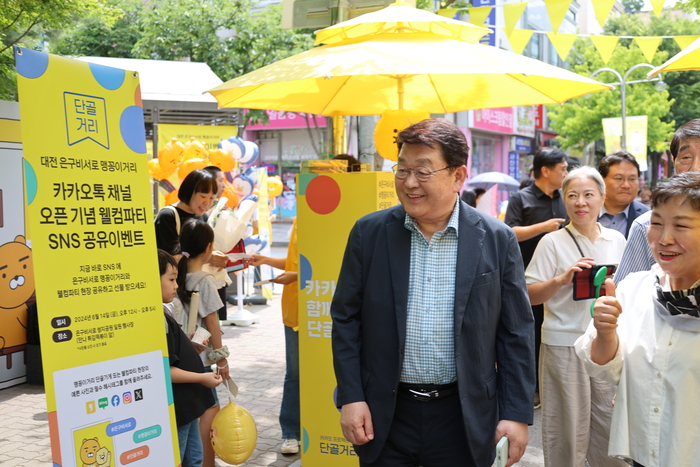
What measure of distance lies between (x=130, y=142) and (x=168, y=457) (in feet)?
5.32

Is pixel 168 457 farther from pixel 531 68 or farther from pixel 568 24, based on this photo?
pixel 568 24

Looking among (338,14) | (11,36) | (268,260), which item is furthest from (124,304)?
(11,36)

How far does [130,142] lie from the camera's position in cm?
325

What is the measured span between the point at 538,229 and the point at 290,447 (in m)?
2.51

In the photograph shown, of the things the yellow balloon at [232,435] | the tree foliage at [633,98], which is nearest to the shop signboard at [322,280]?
the yellow balloon at [232,435]

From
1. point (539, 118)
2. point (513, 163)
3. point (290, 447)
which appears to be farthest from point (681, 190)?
point (539, 118)

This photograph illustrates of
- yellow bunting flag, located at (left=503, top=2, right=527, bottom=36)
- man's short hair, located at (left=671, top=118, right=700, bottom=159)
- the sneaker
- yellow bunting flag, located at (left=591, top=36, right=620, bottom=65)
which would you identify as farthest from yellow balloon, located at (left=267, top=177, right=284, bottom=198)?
man's short hair, located at (left=671, top=118, right=700, bottom=159)

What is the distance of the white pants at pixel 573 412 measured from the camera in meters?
3.77

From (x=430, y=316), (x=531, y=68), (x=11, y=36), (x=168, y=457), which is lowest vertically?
(x=168, y=457)

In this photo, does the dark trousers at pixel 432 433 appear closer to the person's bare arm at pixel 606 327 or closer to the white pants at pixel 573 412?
the person's bare arm at pixel 606 327

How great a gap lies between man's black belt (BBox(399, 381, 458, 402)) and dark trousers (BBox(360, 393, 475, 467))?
0.02m

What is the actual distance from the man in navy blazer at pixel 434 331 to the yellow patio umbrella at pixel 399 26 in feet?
5.97

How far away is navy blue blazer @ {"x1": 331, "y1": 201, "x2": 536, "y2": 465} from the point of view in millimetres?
2457

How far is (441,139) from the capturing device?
2527mm
